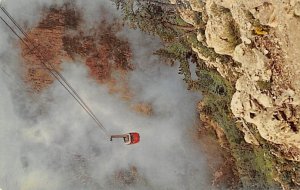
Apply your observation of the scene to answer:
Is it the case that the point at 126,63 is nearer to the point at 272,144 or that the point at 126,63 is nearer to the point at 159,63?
the point at 159,63

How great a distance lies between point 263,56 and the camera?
7.78m

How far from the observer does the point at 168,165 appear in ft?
40.1

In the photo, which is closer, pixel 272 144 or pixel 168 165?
pixel 272 144

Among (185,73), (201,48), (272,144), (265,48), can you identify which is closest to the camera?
(265,48)

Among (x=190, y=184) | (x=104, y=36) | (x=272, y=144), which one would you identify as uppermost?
(x=104, y=36)

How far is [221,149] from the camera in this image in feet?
39.5

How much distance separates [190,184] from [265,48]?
568cm

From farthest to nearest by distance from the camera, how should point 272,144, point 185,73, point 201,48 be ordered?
point 185,73 → point 201,48 → point 272,144

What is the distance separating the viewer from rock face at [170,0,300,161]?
7.12 metres

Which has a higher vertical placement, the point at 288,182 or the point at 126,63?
the point at 126,63

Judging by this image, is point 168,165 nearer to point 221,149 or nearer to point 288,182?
point 221,149

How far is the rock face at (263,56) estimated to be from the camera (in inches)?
280

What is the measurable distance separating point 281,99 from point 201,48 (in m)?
3.10

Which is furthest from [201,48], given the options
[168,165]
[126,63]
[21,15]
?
[21,15]
